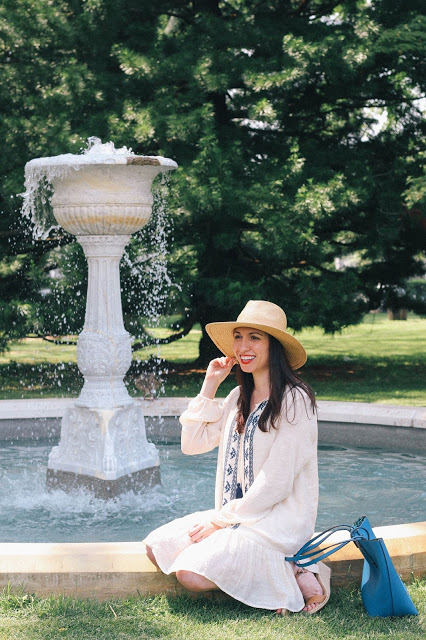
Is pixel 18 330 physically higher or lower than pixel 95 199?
lower

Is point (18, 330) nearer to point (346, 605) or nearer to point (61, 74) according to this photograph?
point (61, 74)

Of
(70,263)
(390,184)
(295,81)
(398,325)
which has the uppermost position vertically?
(295,81)

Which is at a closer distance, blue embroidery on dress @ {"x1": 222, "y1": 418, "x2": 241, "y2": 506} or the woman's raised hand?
blue embroidery on dress @ {"x1": 222, "y1": 418, "x2": 241, "y2": 506}

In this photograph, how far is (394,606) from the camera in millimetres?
3283

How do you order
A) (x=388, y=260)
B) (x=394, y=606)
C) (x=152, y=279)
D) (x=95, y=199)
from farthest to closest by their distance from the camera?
(x=388, y=260) < (x=152, y=279) < (x=95, y=199) < (x=394, y=606)

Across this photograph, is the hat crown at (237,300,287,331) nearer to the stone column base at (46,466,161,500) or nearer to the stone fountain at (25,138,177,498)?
the stone fountain at (25,138,177,498)

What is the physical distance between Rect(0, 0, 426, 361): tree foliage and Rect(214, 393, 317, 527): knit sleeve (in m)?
7.08

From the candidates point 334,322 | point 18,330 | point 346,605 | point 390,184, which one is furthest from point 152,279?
point 346,605

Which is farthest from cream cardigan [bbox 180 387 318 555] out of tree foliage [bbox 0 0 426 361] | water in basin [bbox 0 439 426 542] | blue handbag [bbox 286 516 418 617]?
tree foliage [bbox 0 0 426 361]

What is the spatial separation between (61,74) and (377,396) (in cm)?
566

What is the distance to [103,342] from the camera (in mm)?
5895

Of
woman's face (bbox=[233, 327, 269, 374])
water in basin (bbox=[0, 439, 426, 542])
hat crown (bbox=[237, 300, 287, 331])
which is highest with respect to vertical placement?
hat crown (bbox=[237, 300, 287, 331])

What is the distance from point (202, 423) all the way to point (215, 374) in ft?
0.75

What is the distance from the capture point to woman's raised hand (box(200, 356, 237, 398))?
382 cm
